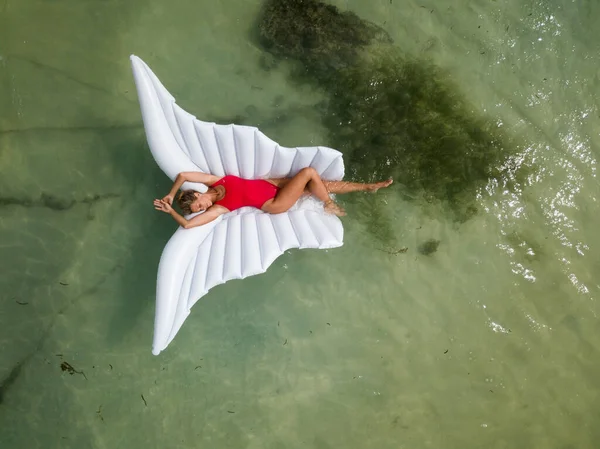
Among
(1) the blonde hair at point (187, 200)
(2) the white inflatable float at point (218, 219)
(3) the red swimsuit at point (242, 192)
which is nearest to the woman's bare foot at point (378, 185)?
(2) the white inflatable float at point (218, 219)

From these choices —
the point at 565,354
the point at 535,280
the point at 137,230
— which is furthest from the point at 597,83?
the point at 137,230

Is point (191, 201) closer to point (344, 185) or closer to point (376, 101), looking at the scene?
point (344, 185)

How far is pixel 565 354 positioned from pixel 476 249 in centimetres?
115

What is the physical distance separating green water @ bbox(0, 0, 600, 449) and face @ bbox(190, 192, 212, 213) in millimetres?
757

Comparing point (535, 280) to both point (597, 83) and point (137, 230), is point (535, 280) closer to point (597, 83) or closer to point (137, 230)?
point (597, 83)

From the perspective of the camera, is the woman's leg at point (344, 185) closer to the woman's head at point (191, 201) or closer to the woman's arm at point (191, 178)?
the woman's arm at point (191, 178)

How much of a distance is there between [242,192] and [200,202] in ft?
1.08

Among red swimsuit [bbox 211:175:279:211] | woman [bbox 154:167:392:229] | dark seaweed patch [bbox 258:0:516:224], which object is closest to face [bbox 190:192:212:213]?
woman [bbox 154:167:392:229]

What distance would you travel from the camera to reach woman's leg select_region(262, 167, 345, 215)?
9.01 feet

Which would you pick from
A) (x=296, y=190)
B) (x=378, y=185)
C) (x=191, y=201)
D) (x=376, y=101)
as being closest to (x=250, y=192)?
(x=296, y=190)

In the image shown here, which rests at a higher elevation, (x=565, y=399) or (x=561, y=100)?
(x=561, y=100)

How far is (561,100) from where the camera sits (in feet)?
11.1

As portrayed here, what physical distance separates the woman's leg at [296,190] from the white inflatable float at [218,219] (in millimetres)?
64

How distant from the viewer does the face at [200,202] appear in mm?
2466
